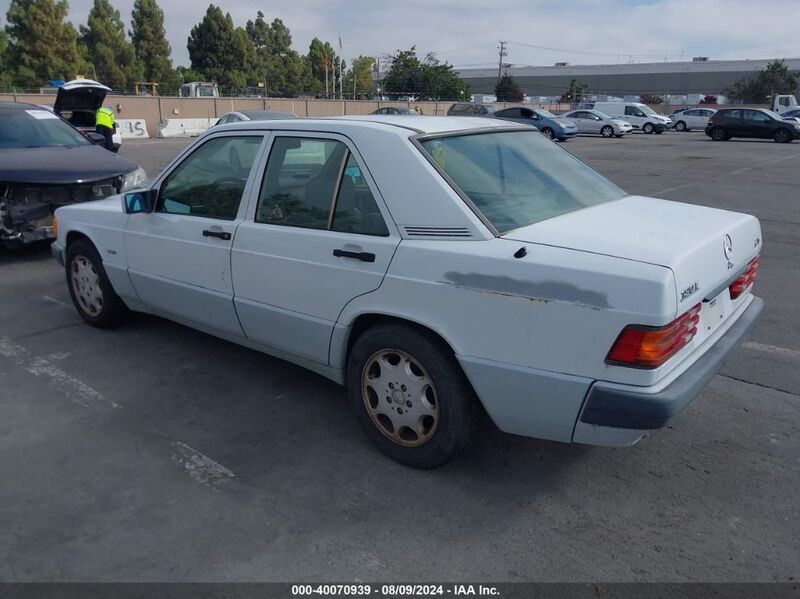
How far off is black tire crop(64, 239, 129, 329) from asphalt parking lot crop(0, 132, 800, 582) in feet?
1.45

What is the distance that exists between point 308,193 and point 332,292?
605 millimetres

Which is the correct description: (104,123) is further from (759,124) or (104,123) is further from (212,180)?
(759,124)

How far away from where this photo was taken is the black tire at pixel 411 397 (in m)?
3.07

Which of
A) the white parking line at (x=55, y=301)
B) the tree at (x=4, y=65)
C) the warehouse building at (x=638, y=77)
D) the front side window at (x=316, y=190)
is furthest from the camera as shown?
the warehouse building at (x=638, y=77)

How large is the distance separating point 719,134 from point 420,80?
138 feet

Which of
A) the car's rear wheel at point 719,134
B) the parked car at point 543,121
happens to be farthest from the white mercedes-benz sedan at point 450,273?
the car's rear wheel at point 719,134

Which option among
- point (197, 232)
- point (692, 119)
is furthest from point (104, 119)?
point (692, 119)

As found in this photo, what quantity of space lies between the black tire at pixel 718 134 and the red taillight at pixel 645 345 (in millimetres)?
33570

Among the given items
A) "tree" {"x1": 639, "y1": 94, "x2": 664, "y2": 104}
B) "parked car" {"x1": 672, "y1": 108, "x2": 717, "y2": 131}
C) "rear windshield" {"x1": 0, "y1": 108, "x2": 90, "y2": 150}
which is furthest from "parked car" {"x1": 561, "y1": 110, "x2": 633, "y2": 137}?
"tree" {"x1": 639, "y1": 94, "x2": 664, "y2": 104}

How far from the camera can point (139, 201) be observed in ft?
14.6

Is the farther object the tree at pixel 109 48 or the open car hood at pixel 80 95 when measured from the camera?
the tree at pixel 109 48

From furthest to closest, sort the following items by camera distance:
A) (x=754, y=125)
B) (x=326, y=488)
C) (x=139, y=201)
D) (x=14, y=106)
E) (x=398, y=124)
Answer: (x=754, y=125) → (x=14, y=106) → (x=139, y=201) → (x=398, y=124) → (x=326, y=488)

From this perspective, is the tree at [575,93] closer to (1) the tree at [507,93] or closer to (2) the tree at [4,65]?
(1) the tree at [507,93]

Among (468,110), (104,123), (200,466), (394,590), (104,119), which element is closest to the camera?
(394,590)
